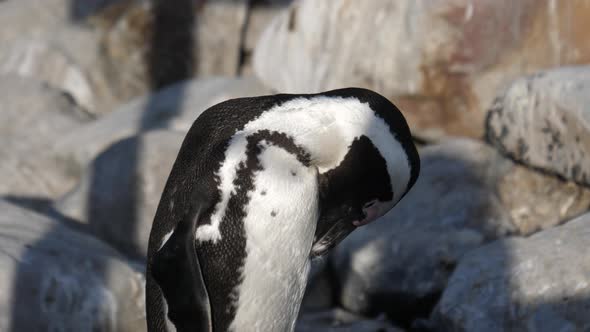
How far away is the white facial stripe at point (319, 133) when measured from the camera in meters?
2.11

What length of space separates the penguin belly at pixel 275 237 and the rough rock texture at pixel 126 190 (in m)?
1.43

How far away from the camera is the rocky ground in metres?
2.80

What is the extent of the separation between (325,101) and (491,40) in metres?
1.87

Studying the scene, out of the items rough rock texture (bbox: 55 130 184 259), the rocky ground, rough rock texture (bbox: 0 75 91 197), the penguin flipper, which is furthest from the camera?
rough rock texture (bbox: 0 75 91 197)

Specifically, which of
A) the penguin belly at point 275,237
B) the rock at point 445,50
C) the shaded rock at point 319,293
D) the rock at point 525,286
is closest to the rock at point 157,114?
the rock at point 445,50

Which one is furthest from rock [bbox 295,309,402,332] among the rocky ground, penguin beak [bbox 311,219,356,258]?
penguin beak [bbox 311,219,356,258]

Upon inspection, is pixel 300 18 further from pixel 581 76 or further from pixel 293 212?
pixel 293 212

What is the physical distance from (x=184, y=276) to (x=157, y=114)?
2.77m

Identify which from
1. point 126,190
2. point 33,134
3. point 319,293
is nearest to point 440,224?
point 319,293

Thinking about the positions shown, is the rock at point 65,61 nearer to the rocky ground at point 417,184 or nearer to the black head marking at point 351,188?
the rocky ground at point 417,184

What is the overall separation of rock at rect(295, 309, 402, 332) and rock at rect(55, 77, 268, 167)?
1350 mm

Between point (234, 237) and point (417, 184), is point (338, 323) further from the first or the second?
point (234, 237)

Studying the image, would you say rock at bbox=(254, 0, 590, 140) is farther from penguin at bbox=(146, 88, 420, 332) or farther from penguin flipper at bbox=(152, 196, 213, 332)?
penguin flipper at bbox=(152, 196, 213, 332)

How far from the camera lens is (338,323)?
3.41m
